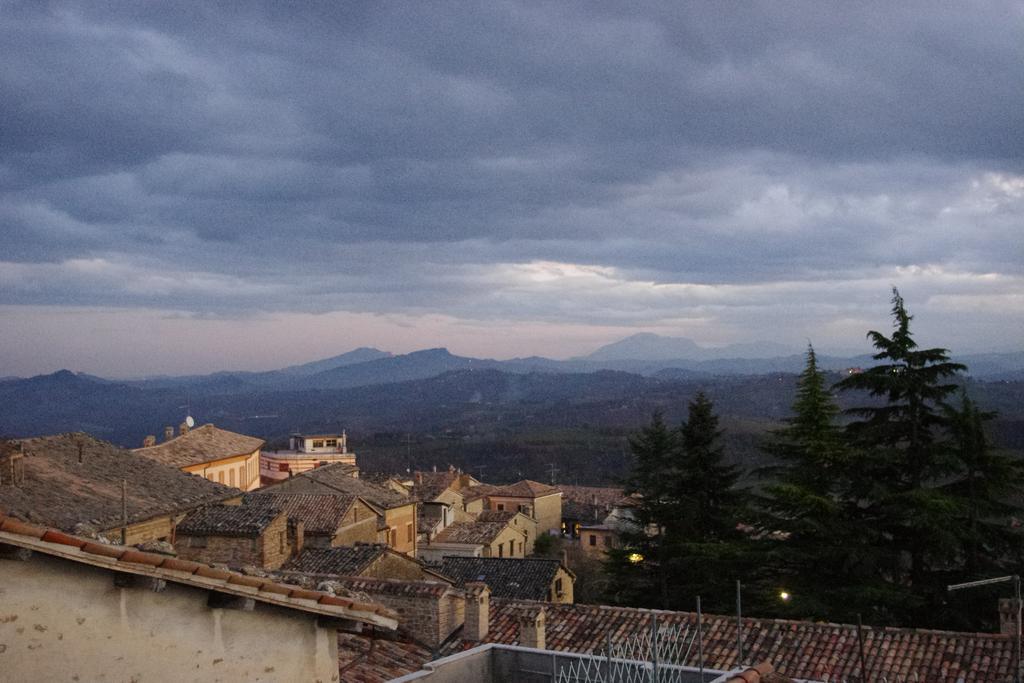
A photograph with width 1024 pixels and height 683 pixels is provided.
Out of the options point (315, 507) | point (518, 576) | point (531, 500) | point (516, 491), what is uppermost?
point (315, 507)

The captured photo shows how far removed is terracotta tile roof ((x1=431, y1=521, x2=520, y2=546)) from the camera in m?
49.1

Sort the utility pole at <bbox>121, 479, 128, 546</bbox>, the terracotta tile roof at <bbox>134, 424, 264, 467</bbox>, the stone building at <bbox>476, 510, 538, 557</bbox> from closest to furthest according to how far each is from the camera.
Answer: the utility pole at <bbox>121, 479, 128, 546</bbox>, the terracotta tile roof at <bbox>134, 424, 264, 467</bbox>, the stone building at <bbox>476, 510, 538, 557</bbox>

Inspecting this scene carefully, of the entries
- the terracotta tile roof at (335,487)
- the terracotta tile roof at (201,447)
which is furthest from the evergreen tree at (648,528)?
the terracotta tile roof at (201,447)

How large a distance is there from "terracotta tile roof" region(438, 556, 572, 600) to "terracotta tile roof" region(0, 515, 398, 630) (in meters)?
25.8

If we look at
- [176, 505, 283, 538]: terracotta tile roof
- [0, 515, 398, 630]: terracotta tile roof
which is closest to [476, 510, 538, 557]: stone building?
[176, 505, 283, 538]: terracotta tile roof

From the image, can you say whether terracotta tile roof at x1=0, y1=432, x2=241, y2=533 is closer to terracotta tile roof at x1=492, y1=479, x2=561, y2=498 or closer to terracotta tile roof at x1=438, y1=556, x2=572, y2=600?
terracotta tile roof at x1=438, y1=556, x2=572, y2=600

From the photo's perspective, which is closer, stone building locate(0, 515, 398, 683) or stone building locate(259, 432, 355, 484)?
stone building locate(0, 515, 398, 683)

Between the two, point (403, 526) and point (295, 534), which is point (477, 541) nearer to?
point (403, 526)

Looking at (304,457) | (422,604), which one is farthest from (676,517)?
(304,457)

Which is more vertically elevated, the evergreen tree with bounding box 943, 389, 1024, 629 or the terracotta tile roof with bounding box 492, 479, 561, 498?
the evergreen tree with bounding box 943, 389, 1024, 629

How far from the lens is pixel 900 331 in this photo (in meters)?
24.0

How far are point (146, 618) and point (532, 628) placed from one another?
985 centimetres

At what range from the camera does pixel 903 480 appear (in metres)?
24.0

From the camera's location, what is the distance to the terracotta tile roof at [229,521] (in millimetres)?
Result: 23453
